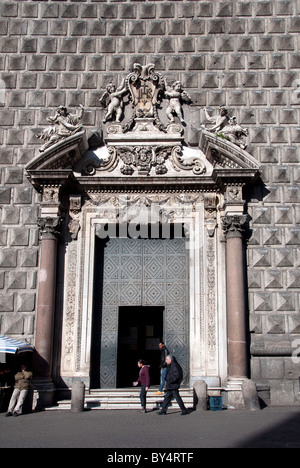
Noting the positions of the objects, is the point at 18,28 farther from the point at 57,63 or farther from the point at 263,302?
the point at 263,302

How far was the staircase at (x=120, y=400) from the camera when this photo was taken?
42.4ft

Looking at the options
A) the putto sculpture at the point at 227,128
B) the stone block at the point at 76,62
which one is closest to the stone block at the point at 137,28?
the stone block at the point at 76,62

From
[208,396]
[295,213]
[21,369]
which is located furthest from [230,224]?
[21,369]

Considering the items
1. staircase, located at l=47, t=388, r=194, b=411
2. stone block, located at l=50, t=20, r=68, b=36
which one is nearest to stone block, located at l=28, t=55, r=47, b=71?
stone block, located at l=50, t=20, r=68, b=36

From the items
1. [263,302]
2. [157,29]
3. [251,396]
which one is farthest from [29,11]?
[251,396]

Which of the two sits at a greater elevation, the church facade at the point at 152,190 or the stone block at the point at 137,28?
the stone block at the point at 137,28

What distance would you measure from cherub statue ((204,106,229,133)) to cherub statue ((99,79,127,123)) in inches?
→ 96.4

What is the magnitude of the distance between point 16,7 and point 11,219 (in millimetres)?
6536

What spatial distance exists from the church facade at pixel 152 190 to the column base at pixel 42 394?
48 mm

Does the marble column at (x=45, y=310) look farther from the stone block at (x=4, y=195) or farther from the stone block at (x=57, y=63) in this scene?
the stone block at (x=57, y=63)

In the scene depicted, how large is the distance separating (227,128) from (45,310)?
22.3ft

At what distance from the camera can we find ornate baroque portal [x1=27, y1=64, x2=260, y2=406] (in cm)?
1400

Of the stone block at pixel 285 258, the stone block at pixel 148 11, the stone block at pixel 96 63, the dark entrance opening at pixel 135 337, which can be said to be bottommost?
the dark entrance opening at pixel 135 337

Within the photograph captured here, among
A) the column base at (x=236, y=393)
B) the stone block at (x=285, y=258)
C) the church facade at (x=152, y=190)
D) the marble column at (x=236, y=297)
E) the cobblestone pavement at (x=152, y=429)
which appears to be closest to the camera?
the cobblestone pavement at (x=152, y=429)
